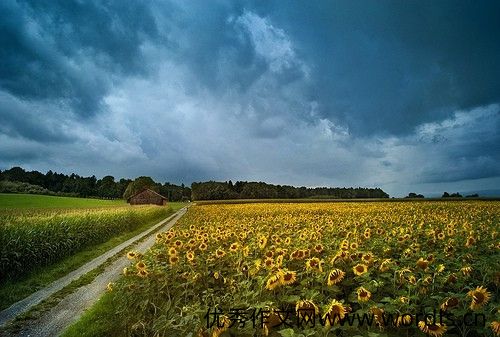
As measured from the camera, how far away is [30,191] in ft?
294

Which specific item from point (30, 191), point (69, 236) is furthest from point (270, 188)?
point (69, 236)

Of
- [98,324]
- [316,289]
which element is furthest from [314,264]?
[98,324]

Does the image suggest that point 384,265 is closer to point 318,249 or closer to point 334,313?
point 318,249

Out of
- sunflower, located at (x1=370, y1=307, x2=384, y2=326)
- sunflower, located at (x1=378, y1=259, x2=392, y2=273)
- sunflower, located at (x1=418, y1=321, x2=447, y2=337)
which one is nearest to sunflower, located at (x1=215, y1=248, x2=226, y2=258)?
sunflower, located at (x1=378, y1=259, x2=392, y2=273)

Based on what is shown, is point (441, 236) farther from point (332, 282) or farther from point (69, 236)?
point (69, 236)

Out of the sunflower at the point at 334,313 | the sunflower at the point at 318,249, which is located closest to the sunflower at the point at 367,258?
the sunflower at the point at 318,249

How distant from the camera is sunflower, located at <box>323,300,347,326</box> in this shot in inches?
140

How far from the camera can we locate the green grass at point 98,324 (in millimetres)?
7305

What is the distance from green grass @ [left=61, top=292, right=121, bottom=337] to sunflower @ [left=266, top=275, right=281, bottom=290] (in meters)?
3.97

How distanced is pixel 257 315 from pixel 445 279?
8.00ft

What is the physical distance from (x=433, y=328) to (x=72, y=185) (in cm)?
14530

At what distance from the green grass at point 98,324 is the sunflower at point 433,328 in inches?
216

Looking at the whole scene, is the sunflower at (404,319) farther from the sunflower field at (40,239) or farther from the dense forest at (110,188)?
the dense forest at (110,188)

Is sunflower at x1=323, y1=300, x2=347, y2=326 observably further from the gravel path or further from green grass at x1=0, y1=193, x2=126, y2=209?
green grass at x1=0, y1=193, x2=126, y2=209
